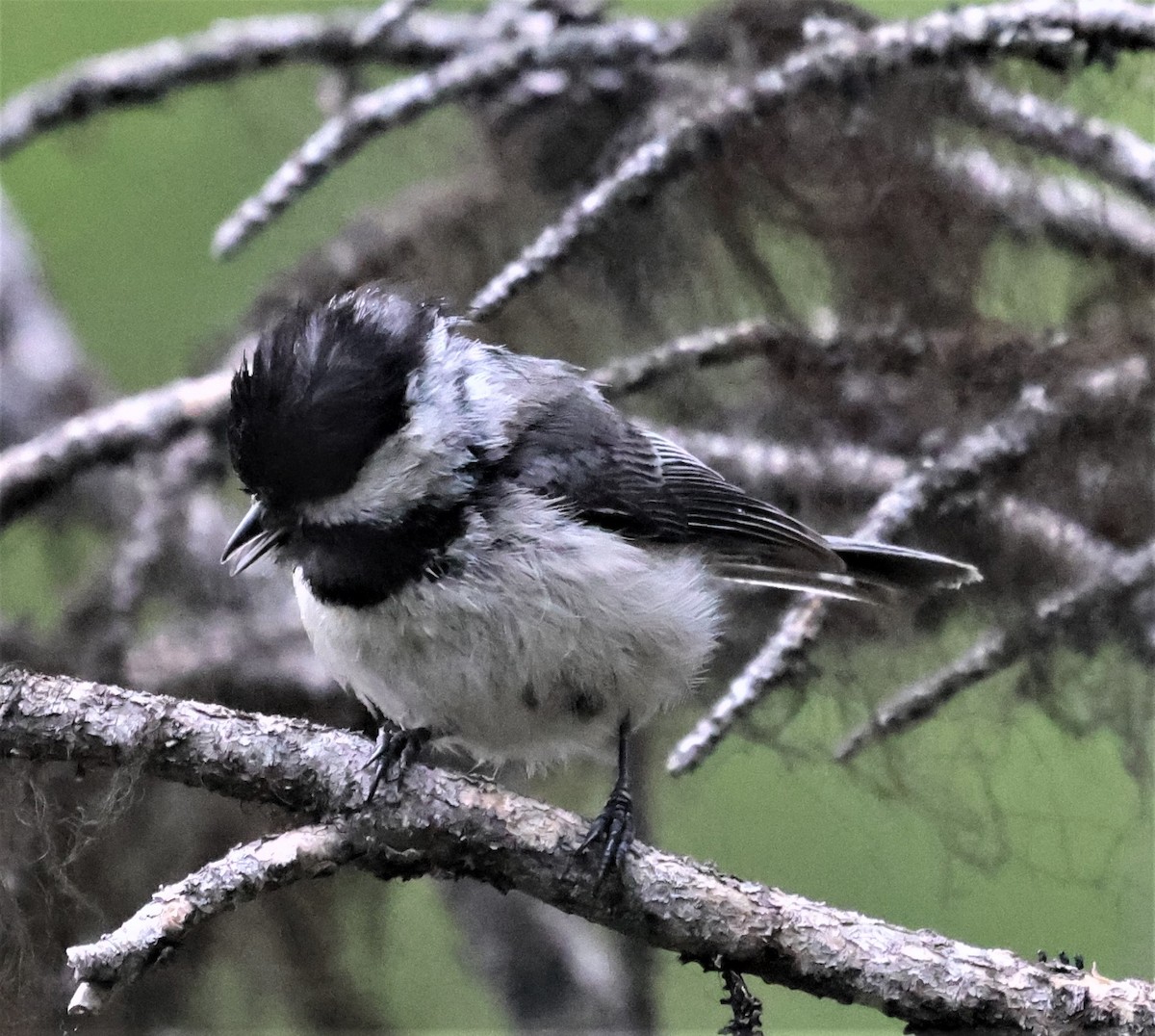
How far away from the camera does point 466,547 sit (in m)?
1.74

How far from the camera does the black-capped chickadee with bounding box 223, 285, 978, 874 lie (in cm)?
166

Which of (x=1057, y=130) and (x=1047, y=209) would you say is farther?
(x=1047, y=209)

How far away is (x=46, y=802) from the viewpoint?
1.39m

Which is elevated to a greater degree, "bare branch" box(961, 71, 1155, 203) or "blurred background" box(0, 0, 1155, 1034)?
"bare branch" box(961, 71, 1155, 203)

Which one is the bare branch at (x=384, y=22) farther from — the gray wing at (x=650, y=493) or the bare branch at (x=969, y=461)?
the bare branch at (x=969, y=461)

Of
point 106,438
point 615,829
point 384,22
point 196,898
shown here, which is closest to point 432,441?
point 615,829

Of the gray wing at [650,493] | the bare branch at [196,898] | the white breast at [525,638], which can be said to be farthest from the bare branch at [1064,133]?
the bare branch at [196,898]

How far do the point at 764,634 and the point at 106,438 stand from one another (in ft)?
3.85

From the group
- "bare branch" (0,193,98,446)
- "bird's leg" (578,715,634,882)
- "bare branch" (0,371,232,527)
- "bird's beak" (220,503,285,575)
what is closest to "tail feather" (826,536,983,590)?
"bird's leg" (578,715,634,882)

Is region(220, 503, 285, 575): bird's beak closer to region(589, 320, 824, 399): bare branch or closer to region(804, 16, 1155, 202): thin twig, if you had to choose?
region(589, 320, 824, 399): bare branch

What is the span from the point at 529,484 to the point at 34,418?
1862 mm

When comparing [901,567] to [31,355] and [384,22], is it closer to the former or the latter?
[384,22]

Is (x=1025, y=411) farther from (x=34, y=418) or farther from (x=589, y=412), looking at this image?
(x=34, y=418)

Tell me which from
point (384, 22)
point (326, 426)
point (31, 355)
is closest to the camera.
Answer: point (326, 426)
